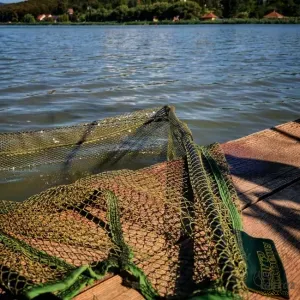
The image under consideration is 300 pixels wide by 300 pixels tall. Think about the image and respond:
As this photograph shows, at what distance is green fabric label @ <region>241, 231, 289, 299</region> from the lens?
202cm

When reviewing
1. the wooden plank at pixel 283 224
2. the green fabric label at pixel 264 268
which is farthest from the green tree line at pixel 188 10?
the green fabric label at pixel 264 268

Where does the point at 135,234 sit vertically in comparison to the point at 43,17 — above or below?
below

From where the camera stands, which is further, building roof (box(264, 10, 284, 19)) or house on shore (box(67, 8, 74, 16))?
house on shore (box(67, 8, 74, 16))

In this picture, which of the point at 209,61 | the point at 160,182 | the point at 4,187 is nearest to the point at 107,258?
the point at 160,182

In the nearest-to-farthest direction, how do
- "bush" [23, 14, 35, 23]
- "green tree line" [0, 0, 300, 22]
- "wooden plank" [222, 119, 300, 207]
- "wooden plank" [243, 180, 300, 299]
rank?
"wooden plank" [243, 180, 300, 299], "wooden plank" [222, 119, 300, 207], "green tree line" [0, 0, 300, 22], "bush" [23, 14, 35, 23]

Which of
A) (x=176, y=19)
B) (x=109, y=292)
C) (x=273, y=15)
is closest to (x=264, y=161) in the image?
(x=109, y=292)

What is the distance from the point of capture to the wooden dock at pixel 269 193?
6.77ft

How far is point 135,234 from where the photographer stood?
2.51m

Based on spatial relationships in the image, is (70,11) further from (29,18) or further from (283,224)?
(283,224)

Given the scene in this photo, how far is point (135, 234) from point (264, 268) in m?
0.84

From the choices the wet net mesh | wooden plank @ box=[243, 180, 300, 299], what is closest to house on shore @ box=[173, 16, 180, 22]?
the wet net mesh

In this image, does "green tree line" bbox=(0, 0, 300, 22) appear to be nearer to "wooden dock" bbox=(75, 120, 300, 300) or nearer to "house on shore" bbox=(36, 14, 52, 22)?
"house on shore" bbox=(36, 14, 52, 22)

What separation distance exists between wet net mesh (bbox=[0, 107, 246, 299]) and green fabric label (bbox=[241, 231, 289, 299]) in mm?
139

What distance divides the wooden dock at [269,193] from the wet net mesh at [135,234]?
0.12m
